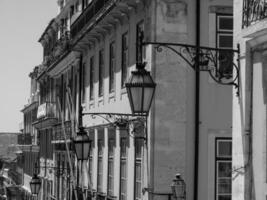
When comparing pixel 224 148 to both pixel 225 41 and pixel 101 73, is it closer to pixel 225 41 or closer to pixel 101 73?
pixel 225 41

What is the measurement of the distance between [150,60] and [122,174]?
4.06 m

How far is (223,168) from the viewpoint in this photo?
1475 centimetres

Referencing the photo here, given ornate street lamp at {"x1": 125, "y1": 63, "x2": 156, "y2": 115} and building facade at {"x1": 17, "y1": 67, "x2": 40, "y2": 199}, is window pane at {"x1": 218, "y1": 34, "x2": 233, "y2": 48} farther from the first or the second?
building facade at {"x1": 17, "y1": 67, "x2": 40, "y2": 199}

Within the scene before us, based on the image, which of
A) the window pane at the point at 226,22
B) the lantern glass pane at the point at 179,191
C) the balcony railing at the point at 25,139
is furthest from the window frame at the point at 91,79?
the balcony railing at the point at 25,139

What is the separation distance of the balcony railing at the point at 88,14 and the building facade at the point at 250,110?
28.2ft

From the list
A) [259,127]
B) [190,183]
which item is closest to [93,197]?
[190,183]

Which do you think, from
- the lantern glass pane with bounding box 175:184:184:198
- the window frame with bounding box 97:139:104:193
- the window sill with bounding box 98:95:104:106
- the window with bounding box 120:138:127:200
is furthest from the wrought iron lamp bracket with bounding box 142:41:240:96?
the window frame with bounding box 97:139:104:193

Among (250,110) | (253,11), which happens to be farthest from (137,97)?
(253,11)

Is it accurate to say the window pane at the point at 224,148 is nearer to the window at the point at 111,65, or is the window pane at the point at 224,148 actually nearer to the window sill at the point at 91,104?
the window at the point at 111,65

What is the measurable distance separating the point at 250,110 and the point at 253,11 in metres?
1.20

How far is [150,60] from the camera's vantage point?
14.5 metres

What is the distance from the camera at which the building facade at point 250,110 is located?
27.5 ft

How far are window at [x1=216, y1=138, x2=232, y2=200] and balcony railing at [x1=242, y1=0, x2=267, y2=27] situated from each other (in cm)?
625

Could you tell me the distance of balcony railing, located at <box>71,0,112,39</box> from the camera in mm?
18328
